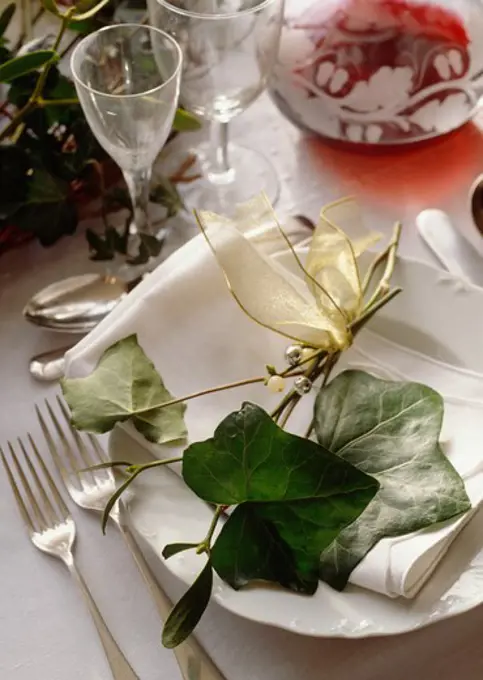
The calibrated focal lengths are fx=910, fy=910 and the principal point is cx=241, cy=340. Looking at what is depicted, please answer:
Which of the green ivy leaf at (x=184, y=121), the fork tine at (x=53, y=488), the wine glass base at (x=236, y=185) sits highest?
the green ivy leaf at (x=184, y=121)

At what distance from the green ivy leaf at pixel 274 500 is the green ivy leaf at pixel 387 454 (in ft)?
0.06

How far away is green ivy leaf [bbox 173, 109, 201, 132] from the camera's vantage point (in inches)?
28.9

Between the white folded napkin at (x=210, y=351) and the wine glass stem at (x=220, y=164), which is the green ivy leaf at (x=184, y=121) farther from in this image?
the white folded napkin at (x=210, y=351)

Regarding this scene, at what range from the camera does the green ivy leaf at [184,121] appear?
73 cm

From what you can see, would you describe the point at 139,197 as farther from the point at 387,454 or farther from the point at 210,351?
the point at 387,454

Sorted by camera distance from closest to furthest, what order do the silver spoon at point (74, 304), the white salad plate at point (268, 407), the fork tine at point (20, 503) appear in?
the white salad plate at point (268, 407), the fork tine at point (20, 503), the silver spoon at point (74, 304)

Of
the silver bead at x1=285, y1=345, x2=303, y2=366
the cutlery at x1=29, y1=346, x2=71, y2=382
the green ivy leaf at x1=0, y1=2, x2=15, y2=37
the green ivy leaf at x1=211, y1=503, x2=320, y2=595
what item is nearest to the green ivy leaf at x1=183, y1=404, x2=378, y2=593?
the green ivy leaf at x1=211, y1=503, x2=320, y2=595

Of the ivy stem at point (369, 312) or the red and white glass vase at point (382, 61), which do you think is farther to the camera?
the red and white glass vase at point (382, 61)

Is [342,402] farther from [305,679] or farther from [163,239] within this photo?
[163,239]

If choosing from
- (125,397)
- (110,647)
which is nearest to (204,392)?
(125,397)

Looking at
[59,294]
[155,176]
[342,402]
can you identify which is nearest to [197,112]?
[155,176]

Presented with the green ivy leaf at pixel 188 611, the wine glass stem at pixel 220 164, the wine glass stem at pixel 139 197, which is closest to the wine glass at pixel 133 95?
the wine glass stem at pixel 139 197

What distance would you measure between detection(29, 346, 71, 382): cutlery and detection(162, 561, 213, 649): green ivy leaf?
9.0 inches

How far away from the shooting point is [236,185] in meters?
0.79
